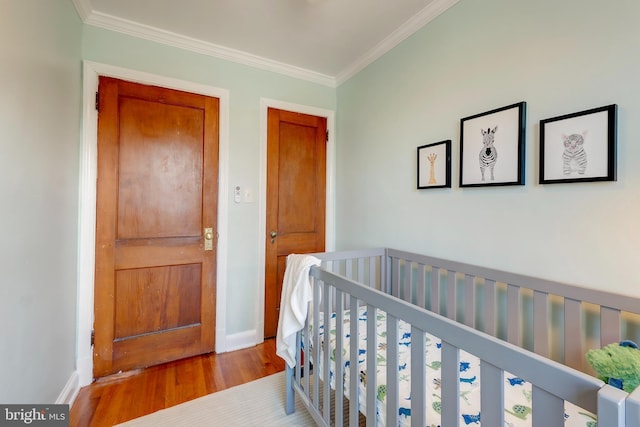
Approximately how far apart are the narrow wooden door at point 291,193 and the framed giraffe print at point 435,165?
3.64ft

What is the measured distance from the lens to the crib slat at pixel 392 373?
0.91 meters

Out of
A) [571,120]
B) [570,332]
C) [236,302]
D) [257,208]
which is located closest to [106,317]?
[236,302]

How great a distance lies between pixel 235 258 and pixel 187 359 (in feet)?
2.74

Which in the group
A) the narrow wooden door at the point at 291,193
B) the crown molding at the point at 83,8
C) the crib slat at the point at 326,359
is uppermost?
the crown molding at the point at 83,8

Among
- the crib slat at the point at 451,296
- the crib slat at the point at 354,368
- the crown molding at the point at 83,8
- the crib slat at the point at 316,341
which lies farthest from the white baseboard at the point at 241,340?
the crown molding at the point at 83,8

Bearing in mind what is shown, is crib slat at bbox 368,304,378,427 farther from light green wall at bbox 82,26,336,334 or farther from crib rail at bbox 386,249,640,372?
light green wall at bbox 82,26,336,334

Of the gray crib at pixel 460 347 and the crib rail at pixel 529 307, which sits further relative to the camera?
the crib rail at pixel 529 307

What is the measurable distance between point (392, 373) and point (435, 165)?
1.28 m

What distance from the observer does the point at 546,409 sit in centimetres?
57

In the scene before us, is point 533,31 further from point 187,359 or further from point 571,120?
point 187,359

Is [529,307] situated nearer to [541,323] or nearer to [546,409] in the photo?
[541,323]

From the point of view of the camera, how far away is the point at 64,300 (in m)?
1.67

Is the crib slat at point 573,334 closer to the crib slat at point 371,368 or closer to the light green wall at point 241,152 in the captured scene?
the crib slat at point 371,368

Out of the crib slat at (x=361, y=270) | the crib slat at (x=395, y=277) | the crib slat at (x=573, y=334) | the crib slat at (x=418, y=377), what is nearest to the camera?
the crib slat at (x=418, y=377)
